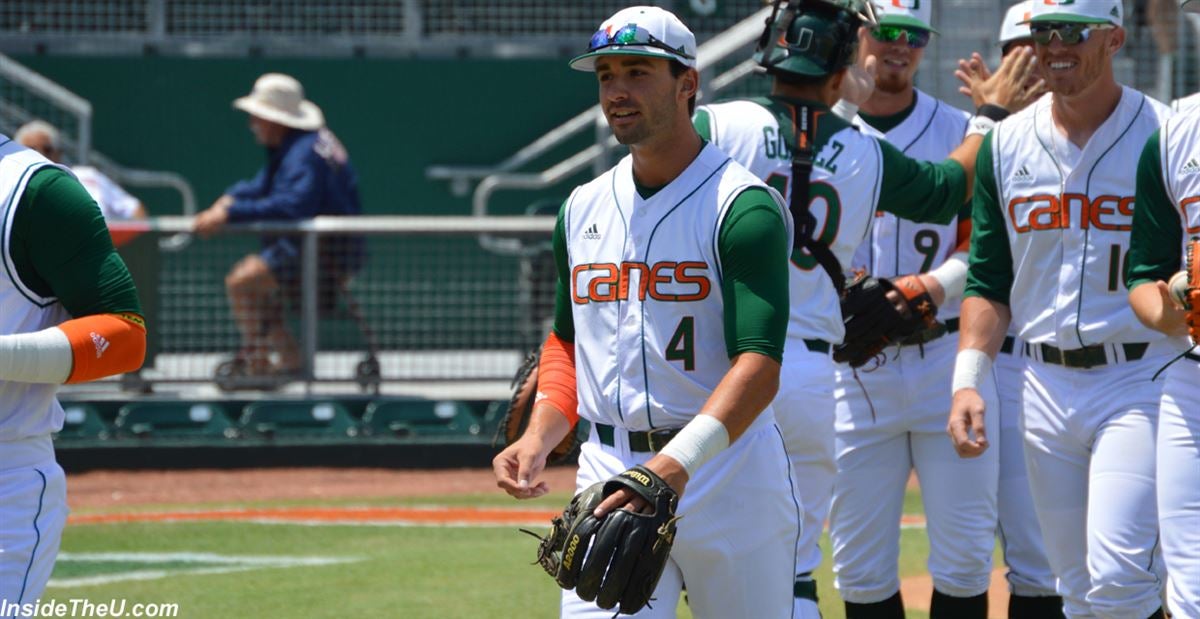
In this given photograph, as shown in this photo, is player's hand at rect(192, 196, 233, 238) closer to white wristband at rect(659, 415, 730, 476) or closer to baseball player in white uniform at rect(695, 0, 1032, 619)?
baseball player in white uniform at rect(695, 0, 1032, 619)

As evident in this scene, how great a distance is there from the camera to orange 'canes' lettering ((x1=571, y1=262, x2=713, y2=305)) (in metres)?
4.00

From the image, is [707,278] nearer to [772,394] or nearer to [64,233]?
[772,394]

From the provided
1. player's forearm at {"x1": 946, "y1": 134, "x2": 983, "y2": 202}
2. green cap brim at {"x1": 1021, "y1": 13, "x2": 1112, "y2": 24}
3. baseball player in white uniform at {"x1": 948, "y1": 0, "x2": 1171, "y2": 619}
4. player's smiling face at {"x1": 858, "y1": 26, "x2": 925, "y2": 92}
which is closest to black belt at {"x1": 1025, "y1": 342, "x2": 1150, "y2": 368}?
baseball player in white uniform at {"x1": 948, "y1": 0, "x2": 1171, "y2": 619}

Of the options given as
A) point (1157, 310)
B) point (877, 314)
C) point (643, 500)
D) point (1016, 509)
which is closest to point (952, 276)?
point (877, 314)

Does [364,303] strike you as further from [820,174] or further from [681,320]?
[681,320]

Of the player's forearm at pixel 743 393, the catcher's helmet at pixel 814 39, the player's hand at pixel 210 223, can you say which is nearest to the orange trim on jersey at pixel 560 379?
the player's forearm at pixel 743 393

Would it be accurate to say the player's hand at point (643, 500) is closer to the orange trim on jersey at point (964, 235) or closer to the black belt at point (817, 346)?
the black belt at point (817, 346)

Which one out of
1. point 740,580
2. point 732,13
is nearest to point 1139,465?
point 740,580

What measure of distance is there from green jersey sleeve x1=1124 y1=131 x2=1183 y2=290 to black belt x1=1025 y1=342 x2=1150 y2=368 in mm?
504

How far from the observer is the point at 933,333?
20.0ft

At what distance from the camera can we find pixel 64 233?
3.88 metres

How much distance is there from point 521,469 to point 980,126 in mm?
2454

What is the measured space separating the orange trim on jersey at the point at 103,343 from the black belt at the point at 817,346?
1864mm

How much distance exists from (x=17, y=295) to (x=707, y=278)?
151cm
